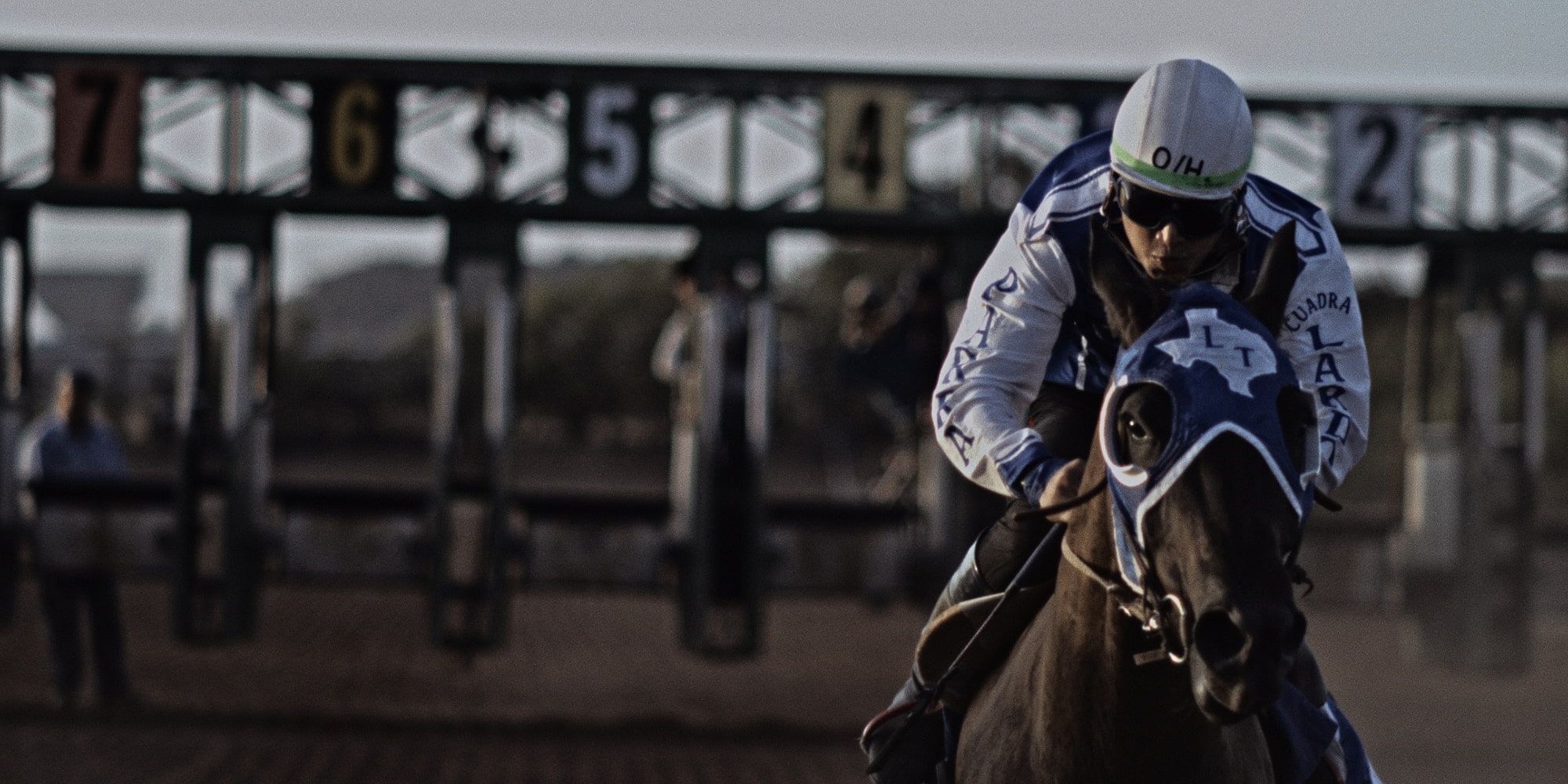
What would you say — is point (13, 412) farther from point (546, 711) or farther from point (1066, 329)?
point (1066, 329)

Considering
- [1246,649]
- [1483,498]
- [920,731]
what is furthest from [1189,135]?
[1483,498]

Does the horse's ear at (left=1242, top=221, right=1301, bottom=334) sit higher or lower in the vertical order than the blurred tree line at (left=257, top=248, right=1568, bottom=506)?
higher

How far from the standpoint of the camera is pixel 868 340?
A: 1313 centimetres

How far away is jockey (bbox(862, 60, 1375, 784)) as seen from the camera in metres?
2.98

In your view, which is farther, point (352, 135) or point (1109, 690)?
point (352, 135)

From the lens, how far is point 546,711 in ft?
36.9

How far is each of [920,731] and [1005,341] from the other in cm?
84

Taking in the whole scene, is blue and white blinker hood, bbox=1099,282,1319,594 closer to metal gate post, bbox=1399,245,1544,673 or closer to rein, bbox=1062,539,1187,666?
rein, bbox=1062,539,1187,666

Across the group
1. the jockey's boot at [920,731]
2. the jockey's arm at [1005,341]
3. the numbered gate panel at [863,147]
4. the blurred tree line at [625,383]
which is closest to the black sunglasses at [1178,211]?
the jockey's arm at [1005,341]

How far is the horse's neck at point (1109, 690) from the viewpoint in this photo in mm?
2771

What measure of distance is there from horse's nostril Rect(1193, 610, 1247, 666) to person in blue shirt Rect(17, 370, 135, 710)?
9.18 meters

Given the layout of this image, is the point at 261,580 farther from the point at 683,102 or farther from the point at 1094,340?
the point at 1094,340

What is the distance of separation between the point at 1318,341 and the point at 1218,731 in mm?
747

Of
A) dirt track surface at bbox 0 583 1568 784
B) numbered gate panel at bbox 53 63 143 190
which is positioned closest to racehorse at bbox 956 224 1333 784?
dirt track surface at bbox 0 583 1568 784
